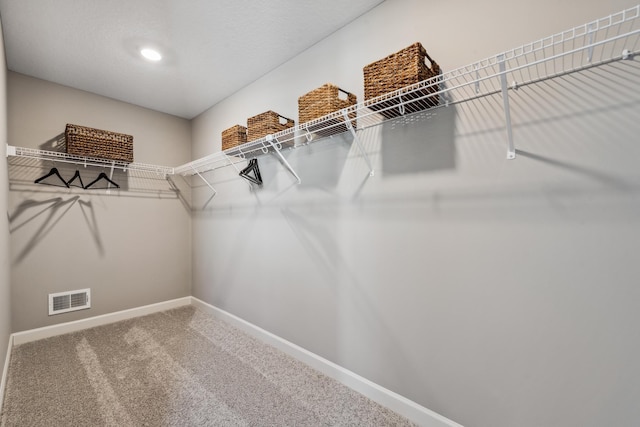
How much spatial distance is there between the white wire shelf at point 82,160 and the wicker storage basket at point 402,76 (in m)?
2.63

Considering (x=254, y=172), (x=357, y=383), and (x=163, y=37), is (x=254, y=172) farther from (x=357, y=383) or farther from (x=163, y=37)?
(x=357, y=383)

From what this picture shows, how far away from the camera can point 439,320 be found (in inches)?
59.8

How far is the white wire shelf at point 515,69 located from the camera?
3.23 ft

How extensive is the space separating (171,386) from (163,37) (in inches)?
93.9

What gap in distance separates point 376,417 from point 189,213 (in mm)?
3042

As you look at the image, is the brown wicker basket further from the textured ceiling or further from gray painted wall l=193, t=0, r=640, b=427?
the textured ceiling

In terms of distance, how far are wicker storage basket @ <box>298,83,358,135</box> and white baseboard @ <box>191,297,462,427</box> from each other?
1582mm

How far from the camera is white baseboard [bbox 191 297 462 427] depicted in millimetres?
1537

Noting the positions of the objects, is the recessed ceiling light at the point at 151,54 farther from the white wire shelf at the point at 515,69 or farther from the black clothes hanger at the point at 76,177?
the black clothes hanger at the point at 76,177

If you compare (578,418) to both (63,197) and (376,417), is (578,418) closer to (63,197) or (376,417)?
(376,417)

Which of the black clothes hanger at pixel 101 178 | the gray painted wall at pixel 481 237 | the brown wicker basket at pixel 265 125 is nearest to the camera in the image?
the gray painted wall at pixel 481 237

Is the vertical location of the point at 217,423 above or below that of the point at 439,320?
below

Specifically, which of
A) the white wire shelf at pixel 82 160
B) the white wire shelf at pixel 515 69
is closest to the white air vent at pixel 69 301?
the white wire shelf at pixel 82 160

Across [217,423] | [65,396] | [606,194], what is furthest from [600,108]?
[65,396]
